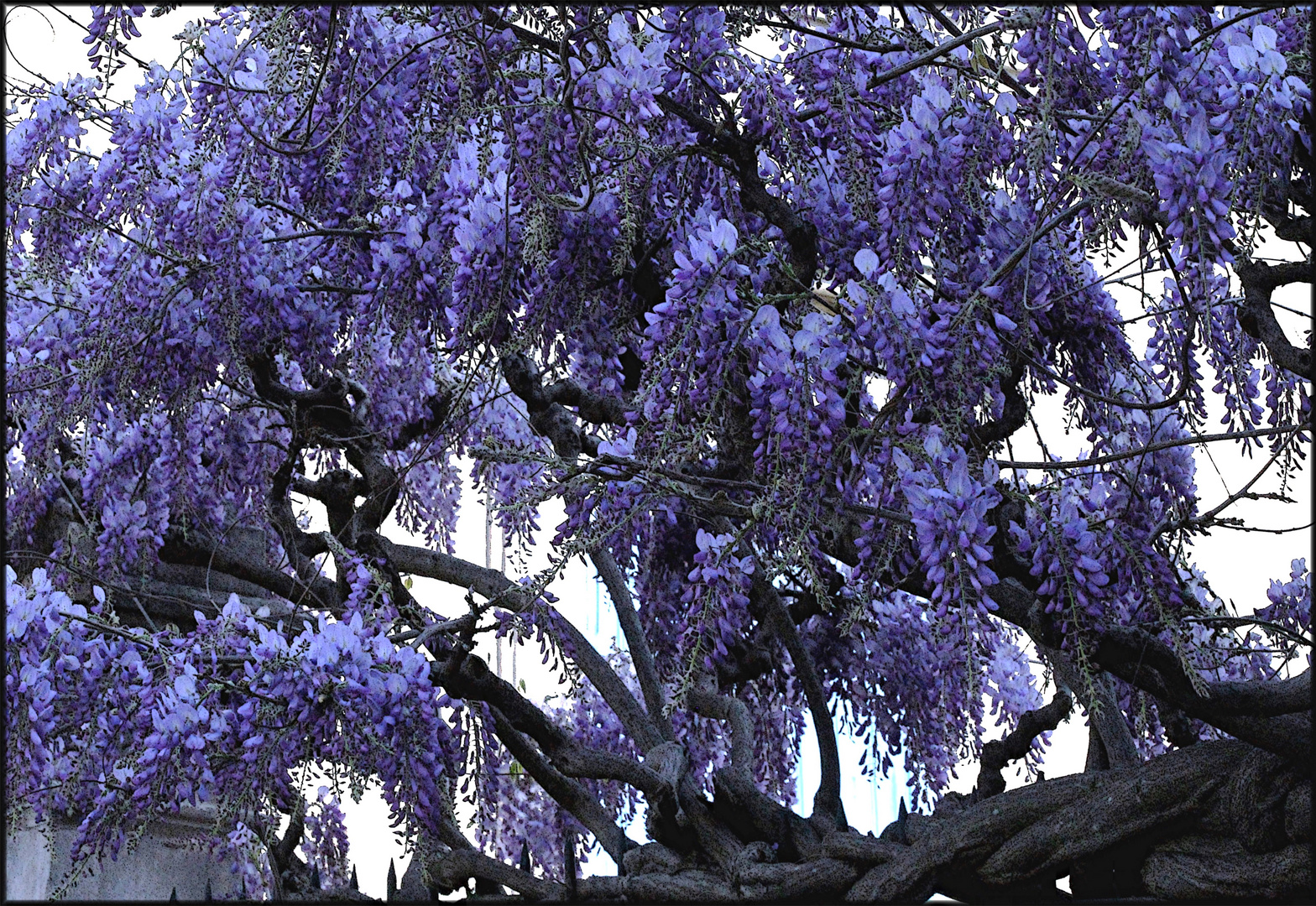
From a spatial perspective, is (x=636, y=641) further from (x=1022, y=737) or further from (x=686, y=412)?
(x=686, y=412)

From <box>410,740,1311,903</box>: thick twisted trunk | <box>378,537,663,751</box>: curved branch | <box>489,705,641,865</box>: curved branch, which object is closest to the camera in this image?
<box>410,740,1311,903</box>: thick twisted trunk

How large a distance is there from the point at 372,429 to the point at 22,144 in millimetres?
1402

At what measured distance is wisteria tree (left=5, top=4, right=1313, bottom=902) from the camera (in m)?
3.08

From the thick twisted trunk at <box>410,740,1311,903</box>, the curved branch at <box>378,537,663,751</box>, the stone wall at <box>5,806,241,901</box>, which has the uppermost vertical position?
the curved branch at <box>378,537,663,751</box>

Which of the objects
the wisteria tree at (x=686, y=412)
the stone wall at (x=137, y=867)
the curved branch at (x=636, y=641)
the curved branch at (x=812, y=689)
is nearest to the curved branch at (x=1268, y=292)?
the wisteria tree at (x=686, y=412)

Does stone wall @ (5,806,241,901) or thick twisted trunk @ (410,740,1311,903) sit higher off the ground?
stone wall @ (5,806,241,901)

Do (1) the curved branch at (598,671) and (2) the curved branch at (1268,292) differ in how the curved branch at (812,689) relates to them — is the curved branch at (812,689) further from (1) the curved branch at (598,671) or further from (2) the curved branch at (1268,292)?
(2) the curved branch at (1268,292)

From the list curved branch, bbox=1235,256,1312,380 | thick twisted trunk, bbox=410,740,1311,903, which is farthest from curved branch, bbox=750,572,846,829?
curved branch, bbox=1235,256,1312,380

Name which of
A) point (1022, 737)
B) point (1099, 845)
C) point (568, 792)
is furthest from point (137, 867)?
point (1099, 845)

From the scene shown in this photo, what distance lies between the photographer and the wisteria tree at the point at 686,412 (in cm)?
308

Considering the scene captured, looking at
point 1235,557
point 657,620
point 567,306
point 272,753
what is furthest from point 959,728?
point 1235,557

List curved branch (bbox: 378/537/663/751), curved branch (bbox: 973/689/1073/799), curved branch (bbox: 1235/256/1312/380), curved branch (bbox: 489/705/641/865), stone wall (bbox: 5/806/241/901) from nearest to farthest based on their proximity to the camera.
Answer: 1. curved branch (bbox: 1235/256/1312/380)
2. curved branch (bbox: 973/689/1073/799)
3. stone wall (bbox: 5/806/241/901)
4. curved branch (bbox: 489/705/641/865)
5. curved branch (bbox: 378/537/663/751)

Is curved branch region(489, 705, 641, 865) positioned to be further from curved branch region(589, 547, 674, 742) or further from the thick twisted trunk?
Answer: the thick twisted trunk

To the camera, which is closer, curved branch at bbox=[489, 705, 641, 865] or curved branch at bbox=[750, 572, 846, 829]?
curved branch at bbox=[750, 572, 846, 829]
